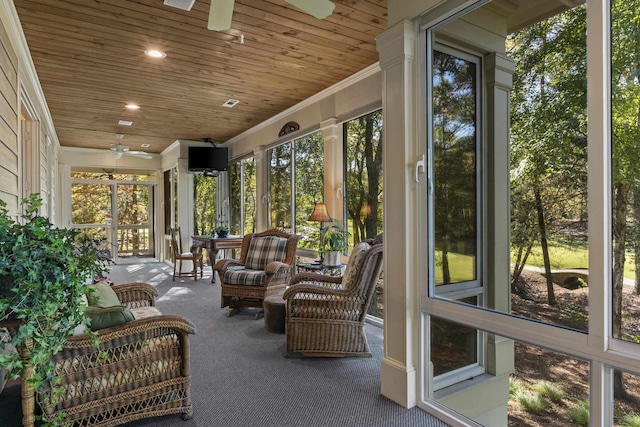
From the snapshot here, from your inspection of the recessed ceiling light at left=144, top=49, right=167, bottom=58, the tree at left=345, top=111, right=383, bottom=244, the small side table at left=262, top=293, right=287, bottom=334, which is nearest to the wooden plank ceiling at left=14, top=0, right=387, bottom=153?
the recessed ceiling light at left=144, top=49, right=167, bottom=58

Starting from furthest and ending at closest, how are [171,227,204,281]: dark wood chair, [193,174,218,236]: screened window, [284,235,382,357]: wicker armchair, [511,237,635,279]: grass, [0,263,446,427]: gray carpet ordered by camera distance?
1. [193,174,218,236]: screened window
2. [171,227,204,281]: dark wood chair
3. [284,235,382,357]: wicker armchair
4. [0,263,446,427]: gray carpet
5. [511,237,635,279]: grass

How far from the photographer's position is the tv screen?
23.7 feet

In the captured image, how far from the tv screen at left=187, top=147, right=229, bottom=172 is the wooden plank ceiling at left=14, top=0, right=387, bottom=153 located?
162cm

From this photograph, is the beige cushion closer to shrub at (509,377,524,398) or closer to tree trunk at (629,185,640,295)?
shrub at (509,377,524,398)

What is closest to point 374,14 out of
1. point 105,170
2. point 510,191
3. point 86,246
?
point 510,191

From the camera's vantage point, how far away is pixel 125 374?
2.05 m

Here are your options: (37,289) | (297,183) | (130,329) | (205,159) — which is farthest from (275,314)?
(205,159)

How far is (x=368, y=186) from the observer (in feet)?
13.4

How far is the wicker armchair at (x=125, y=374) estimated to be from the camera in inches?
74.4

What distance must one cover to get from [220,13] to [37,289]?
1.37 meters

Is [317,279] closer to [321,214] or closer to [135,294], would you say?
[321,214]

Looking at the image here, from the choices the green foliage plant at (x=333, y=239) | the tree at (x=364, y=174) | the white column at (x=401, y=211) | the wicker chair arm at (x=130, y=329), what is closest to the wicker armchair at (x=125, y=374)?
the wicker chair arm at (x=130, y=329)

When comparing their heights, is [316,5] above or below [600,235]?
above

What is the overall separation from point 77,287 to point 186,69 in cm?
283
